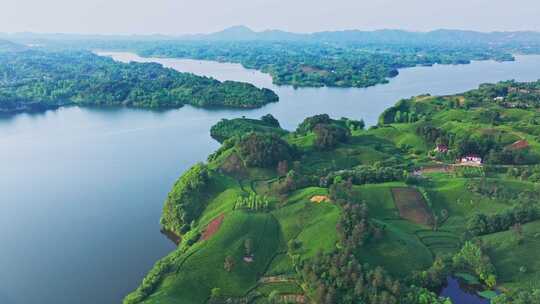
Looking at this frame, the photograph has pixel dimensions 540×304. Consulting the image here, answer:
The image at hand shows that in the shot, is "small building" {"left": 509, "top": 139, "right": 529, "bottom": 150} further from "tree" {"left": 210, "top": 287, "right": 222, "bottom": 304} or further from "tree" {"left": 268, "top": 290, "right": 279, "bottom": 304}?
"tree" {"left": 210, "top": 287, "right": 222, "bottom": 304}

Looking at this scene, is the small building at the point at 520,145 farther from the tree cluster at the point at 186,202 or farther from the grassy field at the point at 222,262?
the tree cluster at the point at 186,202

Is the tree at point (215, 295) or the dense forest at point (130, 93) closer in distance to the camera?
the tree at point (215, 295)

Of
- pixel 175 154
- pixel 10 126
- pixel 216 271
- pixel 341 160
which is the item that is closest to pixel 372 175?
pixel 341 160

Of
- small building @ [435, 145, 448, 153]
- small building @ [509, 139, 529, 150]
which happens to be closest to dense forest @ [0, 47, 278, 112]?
small building @ [435, 145, 448, 153]

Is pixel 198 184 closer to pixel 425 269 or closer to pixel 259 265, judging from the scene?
pixel 259 265

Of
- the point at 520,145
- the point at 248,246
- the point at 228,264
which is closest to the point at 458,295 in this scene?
the point at 248,246

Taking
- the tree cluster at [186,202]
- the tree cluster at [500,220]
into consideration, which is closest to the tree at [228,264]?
the tree cluster at [186,202]

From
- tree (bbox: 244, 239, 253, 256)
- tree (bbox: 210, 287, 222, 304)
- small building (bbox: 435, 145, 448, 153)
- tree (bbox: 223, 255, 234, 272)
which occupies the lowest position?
tree (bbox: 210, 287, 222, 304)

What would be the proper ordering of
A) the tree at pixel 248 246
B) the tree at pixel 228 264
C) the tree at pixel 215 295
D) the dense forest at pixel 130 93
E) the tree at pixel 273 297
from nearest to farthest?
1. the tree at pixel 273 297
2. the tree at pixel 215 295
3. the tree at pixel 228 264
4. the tree at pixel 248 246
5. the dense forest at pixel 130 93

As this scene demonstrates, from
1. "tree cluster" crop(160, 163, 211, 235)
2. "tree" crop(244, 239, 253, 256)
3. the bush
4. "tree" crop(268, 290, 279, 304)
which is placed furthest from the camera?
the bush
